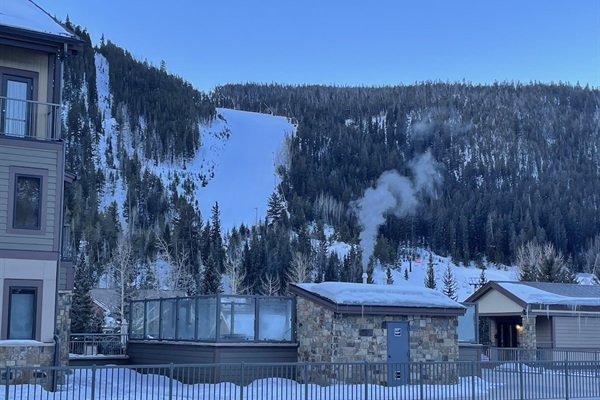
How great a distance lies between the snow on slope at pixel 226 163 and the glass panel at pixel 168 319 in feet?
291

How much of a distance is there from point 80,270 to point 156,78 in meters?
120

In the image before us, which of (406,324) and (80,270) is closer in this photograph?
(406,324)

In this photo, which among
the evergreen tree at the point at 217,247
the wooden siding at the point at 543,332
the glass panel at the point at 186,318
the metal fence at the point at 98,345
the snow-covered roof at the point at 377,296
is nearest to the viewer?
the snow-covered roof at the point at 377,296

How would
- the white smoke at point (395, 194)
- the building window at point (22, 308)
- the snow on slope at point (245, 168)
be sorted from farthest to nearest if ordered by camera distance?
the white smoke at point (395, 194), the snow on slope at point (245, 168), the building window at point (22, 308)

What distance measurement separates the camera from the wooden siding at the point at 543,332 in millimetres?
38344

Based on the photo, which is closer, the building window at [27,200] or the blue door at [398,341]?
the building window at [27,200]

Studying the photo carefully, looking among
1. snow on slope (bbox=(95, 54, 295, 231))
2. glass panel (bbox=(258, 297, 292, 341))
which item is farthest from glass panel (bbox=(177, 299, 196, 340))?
snow on slope (bbox=(95, 54, 295, 231))

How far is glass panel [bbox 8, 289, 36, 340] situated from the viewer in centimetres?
2053

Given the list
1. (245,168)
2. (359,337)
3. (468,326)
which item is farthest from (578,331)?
(245,168)

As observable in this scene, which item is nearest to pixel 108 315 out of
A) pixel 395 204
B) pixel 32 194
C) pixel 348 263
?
pixel 348 263

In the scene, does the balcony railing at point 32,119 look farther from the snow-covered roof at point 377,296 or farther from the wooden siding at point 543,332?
the wooden siding at point 543,332

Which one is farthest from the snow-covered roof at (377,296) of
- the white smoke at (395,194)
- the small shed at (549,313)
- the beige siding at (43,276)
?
the white smoke at (395,194)

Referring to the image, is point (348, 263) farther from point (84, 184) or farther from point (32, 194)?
point (32, 194)

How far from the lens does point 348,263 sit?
3575 inches
